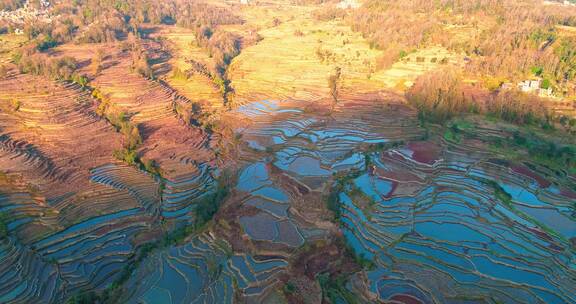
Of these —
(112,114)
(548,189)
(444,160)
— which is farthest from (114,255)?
(548,189)

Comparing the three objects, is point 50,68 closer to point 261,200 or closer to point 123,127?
point 123,127

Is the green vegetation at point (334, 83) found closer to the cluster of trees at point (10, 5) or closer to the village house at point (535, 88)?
the village house at point (535, 88)

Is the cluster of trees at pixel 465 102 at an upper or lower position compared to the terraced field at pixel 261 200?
upper

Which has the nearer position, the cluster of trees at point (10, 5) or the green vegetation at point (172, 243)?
the green vegetation at point (172, 243)

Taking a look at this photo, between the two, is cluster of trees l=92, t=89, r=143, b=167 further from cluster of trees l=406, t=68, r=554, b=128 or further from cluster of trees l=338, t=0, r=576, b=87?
cluster of trees l=338, t=0, r=576, b=87

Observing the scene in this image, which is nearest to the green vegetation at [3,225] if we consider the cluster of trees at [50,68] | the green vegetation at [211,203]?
the green vegetation at [211,203]

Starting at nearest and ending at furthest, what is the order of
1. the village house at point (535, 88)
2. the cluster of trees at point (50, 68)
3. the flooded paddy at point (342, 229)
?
the flooded paddy at point (342, 229) → the village house at point (535, 88) → the cluster of trees at point (50, 68)

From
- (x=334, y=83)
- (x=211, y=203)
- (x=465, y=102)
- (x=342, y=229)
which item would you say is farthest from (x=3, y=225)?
(x=465, y=102)

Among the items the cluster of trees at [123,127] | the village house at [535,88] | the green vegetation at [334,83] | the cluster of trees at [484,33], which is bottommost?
the cluster of trees at [123,127]

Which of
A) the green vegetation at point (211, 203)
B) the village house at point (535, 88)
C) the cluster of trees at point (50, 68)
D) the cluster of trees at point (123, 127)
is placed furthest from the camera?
the cluster of trees at point (50, 68)

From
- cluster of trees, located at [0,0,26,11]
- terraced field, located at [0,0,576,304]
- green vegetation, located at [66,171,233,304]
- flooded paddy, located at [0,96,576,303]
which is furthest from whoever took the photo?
cluster of trees, located at [0,0,26,11]

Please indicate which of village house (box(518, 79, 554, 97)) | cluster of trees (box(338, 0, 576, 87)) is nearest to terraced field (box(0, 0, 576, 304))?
village house (box(518, 79, 554, 97))
